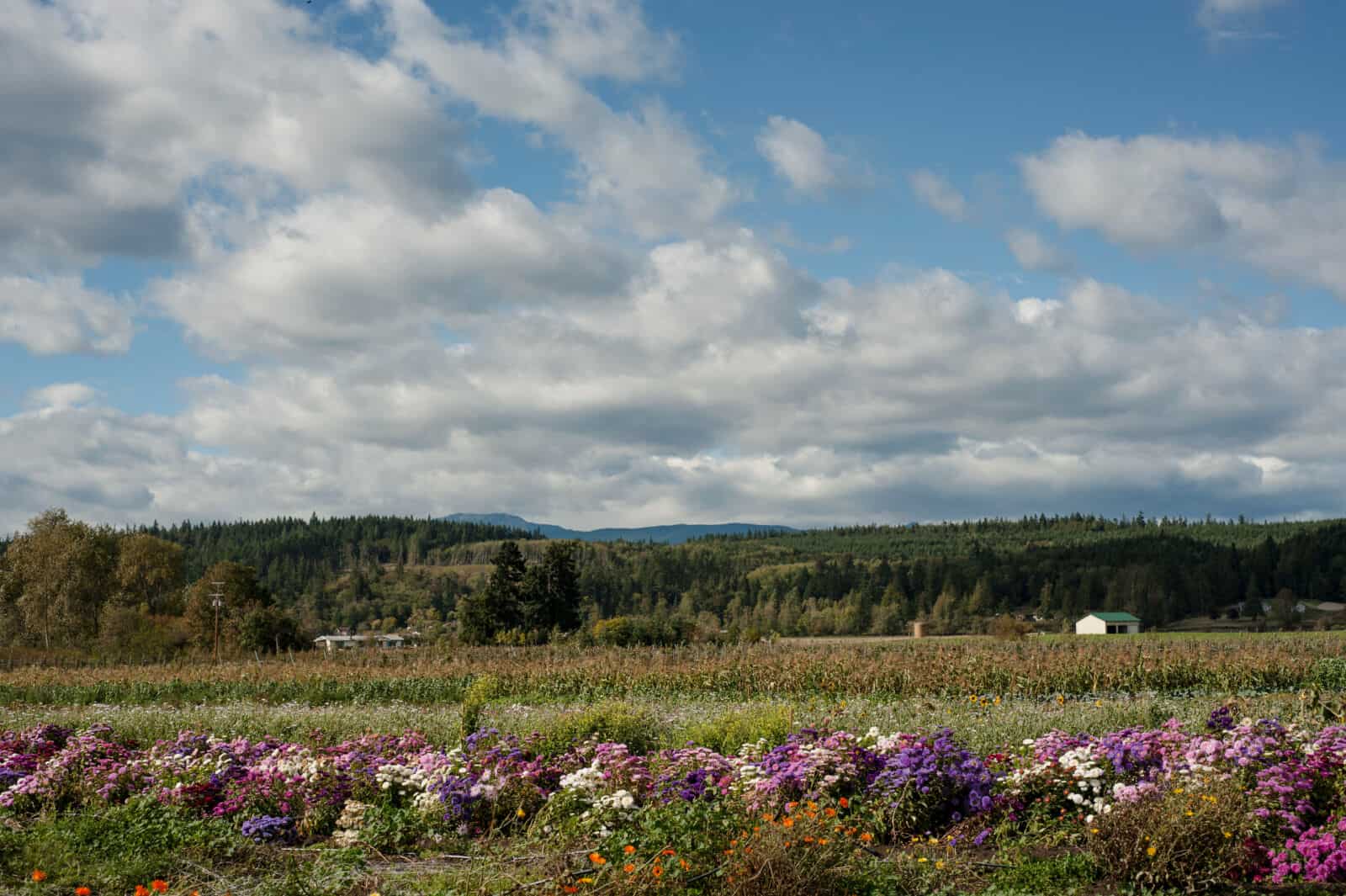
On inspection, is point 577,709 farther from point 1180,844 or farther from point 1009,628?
point 1009,628

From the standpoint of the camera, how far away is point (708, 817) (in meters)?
7.52

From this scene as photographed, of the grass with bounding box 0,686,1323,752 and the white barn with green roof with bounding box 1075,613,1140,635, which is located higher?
the grass with bounding box 0,686,1323,752

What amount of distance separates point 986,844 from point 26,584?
68864 mm

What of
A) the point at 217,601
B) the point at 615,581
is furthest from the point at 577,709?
the point at 615,581

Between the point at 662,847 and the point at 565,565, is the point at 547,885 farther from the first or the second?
the point at 565,565

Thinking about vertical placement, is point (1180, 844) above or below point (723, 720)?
above

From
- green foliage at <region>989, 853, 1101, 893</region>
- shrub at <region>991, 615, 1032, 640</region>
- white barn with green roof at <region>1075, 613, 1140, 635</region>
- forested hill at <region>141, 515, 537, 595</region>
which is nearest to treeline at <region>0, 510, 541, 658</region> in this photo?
shrub at <region>991, 615, 1032, 640</region>

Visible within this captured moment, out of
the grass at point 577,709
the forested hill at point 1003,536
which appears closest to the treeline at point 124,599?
the grass at point 577,709

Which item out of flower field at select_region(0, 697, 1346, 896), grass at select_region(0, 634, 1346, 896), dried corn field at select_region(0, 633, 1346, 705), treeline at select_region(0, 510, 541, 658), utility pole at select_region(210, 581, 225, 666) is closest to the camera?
flower field at select_region(0, 697, 1346, 896)

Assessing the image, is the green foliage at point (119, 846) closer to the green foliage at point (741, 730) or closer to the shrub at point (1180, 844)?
the green foliage at point (741, 730)

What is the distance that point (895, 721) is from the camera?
11.9 meters

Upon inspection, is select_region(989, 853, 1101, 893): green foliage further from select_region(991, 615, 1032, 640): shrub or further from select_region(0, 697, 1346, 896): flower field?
select_region(991, 615, 1032, 640): shrub

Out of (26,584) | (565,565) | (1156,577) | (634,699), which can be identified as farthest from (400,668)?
(1156,577)

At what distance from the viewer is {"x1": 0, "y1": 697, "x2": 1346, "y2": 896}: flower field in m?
6.27
